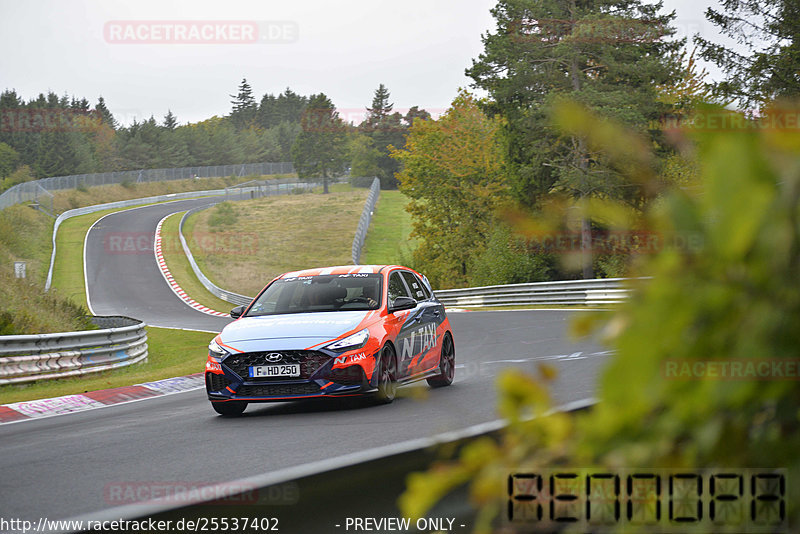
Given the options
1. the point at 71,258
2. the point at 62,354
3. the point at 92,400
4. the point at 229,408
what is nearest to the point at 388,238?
the point at 71,258

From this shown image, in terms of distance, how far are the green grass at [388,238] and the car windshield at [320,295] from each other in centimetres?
5144

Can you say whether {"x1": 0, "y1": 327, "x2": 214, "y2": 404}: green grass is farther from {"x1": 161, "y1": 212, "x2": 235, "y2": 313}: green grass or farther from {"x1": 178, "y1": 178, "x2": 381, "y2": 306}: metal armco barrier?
{"x1": 161, "y1": 212, "x2": 235, "y2": 313}: green grass

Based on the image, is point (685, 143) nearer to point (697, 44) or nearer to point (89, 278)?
point (697, 44)

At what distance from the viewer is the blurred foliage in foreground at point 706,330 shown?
1.00 m

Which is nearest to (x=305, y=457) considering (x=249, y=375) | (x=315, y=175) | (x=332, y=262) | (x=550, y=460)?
(x=249, y=375)

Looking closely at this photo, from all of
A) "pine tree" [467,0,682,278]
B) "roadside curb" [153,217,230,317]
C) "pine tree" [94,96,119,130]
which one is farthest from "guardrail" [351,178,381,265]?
"pine tree" [94,96,119,130]

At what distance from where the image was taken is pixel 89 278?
189ft

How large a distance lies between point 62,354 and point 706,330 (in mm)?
16948

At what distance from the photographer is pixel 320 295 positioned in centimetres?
1191

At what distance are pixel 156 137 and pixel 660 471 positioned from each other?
15262 centimetres

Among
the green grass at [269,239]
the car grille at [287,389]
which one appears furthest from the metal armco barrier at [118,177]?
the car grille at [287,389]

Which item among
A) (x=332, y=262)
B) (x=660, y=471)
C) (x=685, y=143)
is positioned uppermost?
(x=685, y=143)

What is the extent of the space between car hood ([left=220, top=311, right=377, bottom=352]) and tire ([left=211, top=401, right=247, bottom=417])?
2.54 feet

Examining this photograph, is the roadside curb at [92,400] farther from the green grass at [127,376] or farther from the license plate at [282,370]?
the license plate at [282,370]
